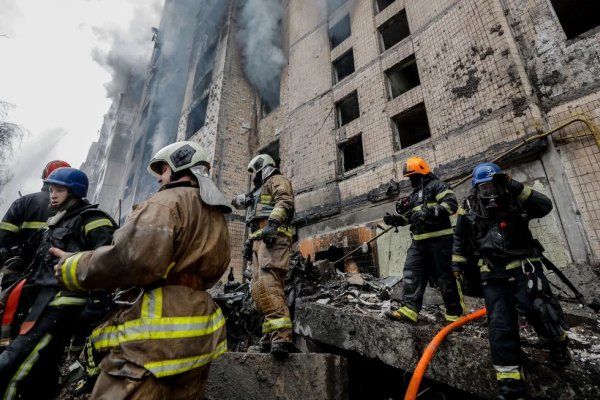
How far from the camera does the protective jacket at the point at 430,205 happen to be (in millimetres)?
3479

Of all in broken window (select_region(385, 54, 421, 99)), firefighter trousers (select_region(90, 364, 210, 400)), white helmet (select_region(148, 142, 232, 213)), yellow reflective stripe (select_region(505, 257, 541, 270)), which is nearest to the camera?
firefighter trousers (select_region(90, 364, 210, 400))

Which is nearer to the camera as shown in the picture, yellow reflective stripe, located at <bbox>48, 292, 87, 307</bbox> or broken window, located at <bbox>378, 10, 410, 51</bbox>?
yellow reflective stripe, located at <bbox>48, 292, 87, 307</bbox>

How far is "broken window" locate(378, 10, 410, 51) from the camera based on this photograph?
29.1 ft

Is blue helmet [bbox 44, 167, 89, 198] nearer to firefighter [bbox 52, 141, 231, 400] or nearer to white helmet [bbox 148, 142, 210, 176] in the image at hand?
white helmet [bbox 148, 142, 210, 176]

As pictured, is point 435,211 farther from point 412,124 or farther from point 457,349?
point 412,124

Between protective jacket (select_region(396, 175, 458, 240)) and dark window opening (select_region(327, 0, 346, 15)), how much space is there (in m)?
9.79

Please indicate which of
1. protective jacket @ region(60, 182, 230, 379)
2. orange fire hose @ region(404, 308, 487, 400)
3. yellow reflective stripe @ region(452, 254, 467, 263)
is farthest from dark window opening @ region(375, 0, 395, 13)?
protective jacket @ region(60, 182, 230, 379)

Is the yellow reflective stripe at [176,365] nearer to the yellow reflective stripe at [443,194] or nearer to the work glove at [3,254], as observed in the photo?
the work glove at [3,254]

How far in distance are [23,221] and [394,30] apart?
10.2m

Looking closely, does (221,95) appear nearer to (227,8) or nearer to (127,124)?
(227,8)

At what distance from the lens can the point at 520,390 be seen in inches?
74.9

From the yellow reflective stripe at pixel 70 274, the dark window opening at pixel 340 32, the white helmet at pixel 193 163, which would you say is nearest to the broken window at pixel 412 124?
the dark window opening at pixel 340 32

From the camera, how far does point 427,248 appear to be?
11.6 ft

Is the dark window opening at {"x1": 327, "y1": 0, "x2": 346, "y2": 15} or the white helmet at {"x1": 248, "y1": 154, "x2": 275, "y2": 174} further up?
the dark window opening at {"x1": 327, "y1": 0, "x2": 346, "y2": 15}
